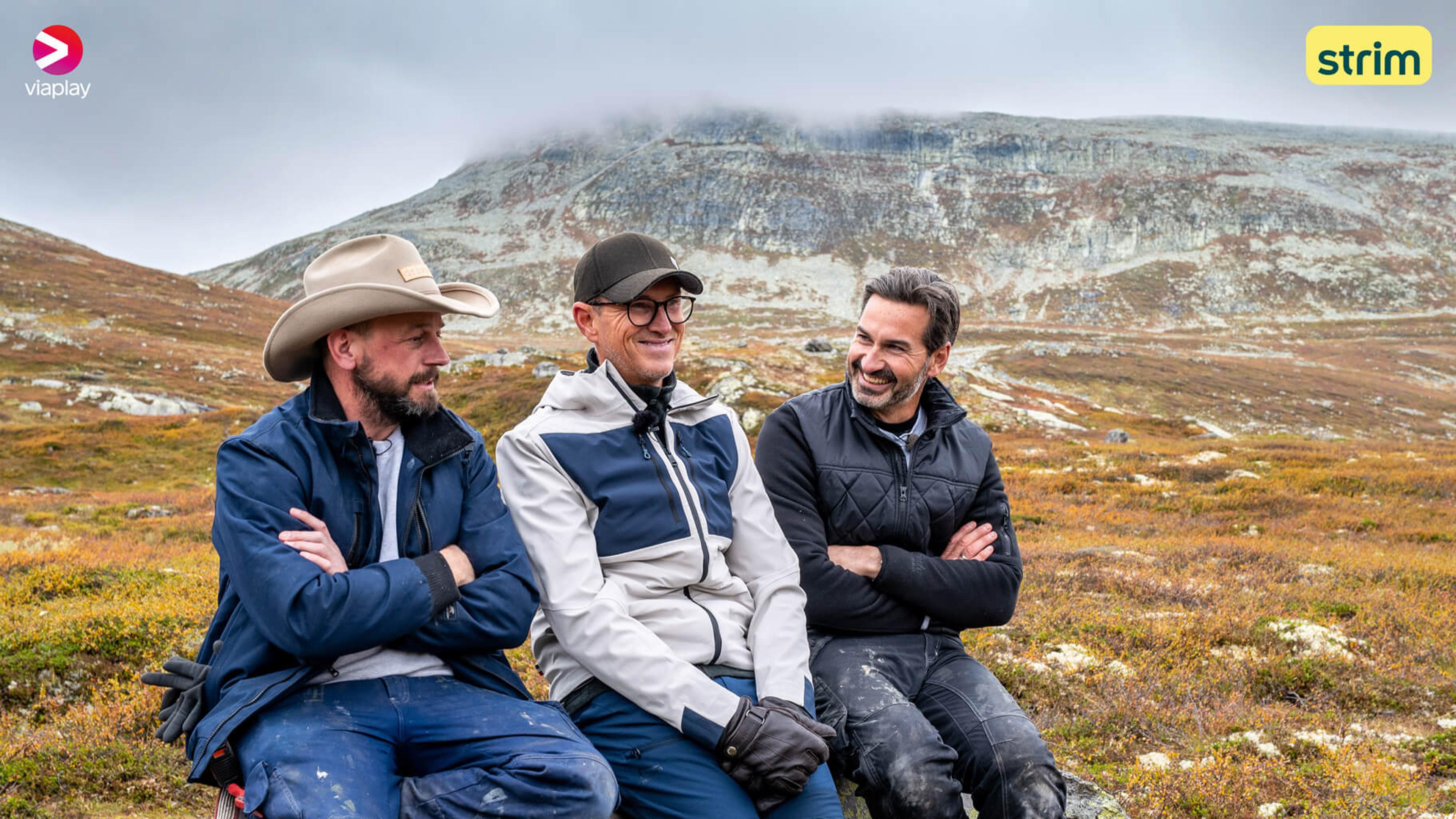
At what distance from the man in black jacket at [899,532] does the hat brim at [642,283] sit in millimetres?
1147

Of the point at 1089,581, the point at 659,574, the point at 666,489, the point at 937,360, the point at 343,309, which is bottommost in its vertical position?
the point at 1089,581

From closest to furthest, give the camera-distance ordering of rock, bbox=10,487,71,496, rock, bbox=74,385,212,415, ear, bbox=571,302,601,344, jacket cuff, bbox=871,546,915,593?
ear, bbox=571,302,601,344
jacket cuff, bbox=871,546,915,593
rock, bbox=10,487,71,496
rock, bbox=74,385,212,415

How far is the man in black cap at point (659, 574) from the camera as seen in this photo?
3449 millimetres

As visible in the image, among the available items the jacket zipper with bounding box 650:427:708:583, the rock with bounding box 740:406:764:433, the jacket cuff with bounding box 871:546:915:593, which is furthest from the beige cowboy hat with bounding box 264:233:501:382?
the rock with bounding box 740:406:764:433

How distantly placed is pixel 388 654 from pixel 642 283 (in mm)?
2021

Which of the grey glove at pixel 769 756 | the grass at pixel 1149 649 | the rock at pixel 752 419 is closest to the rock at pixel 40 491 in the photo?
the grass at pixel 1149 649

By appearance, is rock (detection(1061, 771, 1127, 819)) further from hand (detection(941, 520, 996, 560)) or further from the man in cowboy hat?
the man in cowboy hat

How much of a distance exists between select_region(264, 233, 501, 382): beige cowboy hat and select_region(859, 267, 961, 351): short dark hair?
2.32m

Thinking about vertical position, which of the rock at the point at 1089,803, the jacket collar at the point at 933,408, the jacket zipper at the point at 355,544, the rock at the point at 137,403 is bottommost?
the rock at the point at 1089,803


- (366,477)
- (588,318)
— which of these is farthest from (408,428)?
(588,318)

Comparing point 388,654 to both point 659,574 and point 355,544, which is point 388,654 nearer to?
point 355,544

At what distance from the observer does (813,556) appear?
174 inches

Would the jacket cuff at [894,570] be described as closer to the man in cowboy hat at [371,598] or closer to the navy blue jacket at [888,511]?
the navy blue jacket at [888,511]

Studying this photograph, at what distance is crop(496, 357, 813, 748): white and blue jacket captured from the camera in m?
3.53
